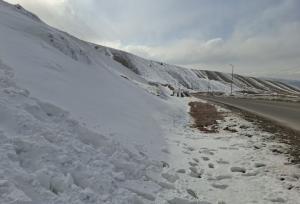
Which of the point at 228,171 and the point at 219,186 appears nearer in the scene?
the point at 219,186

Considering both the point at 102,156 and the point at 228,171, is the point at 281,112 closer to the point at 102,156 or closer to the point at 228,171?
the point at 228,171

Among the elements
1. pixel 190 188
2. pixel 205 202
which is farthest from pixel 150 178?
pixel 205 202

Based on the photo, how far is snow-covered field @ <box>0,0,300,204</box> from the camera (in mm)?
5000

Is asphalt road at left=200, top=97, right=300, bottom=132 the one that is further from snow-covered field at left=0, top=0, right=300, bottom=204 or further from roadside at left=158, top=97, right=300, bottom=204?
roadside at left=158, top=97, right=300, bottom=204

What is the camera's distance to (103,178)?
570 cm

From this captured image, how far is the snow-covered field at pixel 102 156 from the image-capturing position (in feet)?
16.4

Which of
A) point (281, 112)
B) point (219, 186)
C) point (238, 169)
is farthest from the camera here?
point (281, 112)

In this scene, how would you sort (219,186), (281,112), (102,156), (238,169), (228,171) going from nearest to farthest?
(102,156), (219,186), (228,171), (238,169), (281,112)

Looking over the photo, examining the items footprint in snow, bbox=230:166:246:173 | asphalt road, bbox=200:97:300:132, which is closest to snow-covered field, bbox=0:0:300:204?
footprint in snow, bbox=230:166:246:173

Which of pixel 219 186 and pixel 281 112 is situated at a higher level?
pixel 281 112

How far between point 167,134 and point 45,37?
1096 cm

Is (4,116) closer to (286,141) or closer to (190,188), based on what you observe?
(190,188)

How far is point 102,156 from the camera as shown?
22.1 ft

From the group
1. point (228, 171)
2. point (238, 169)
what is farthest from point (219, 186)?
point (238, 169)
